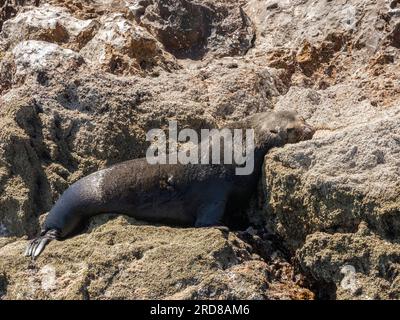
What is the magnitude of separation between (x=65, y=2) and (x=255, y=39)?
1.93 metres

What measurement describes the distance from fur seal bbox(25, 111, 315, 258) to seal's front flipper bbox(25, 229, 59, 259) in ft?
0.03

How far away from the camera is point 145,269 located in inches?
210

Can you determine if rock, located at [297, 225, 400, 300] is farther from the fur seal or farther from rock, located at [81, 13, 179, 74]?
rock, located at [81, 13, 179, 74]

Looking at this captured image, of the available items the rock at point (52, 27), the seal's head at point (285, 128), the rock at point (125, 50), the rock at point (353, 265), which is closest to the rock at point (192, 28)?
the rock at point (125, 50)

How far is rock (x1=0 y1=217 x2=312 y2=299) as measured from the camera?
520 cm

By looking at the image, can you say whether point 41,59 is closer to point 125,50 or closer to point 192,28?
point 125,50

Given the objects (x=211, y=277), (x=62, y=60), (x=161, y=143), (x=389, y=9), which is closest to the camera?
(x=211, y=277)

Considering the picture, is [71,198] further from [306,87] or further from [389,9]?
[389,9]

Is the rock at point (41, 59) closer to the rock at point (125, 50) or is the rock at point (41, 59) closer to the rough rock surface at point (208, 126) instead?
the rough rock surface at point (208, 126)

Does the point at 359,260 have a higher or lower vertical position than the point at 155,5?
lower

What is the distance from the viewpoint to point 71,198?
6305 mm
